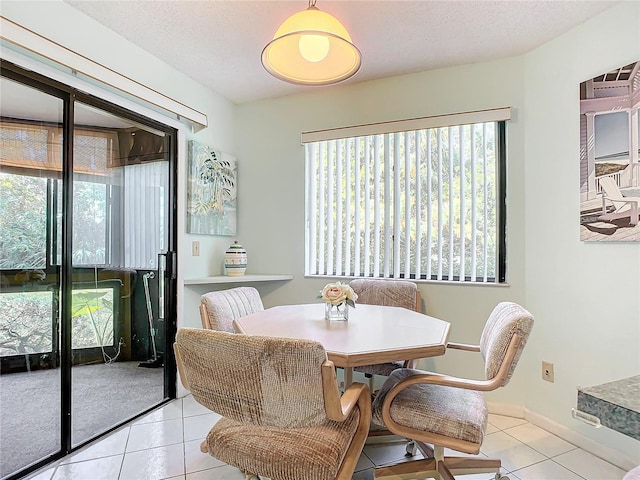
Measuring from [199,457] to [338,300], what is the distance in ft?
3.65

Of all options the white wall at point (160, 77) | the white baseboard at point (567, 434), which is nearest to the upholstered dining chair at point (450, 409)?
the white baseboard at point (567, 434)

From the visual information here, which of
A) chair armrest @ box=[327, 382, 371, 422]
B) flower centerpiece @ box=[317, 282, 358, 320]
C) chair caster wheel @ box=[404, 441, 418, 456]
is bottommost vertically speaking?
chair caster wheel @ box=[404, 441, 418, 456]

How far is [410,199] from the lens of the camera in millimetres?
2848

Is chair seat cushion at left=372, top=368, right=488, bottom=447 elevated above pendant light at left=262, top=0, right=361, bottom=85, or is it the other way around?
pendant light at left=262, top=0, right=361, bottom=85

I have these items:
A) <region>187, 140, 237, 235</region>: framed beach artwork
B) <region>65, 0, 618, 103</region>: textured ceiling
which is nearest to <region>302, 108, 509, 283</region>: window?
<region>65, 0, 618, 103</region>: textured ceiling

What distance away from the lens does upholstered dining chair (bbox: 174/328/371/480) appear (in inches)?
42.6

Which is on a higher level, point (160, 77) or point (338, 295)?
point (160, 77)

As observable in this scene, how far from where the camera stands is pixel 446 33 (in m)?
2.27

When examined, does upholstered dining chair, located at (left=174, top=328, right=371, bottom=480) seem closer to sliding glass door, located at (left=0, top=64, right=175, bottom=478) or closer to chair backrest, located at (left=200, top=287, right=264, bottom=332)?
chair backrest, located at (left=200, top=287, right=264, bottom=332)

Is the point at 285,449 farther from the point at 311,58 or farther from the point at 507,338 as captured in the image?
the point at 311,58

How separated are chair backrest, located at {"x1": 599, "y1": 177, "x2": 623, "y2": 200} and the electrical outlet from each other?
1064mm

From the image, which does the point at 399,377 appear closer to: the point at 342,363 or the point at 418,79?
the point at 342,363

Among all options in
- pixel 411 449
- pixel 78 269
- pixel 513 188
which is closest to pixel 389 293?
pixel 411 449

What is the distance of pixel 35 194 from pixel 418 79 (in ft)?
8.31
